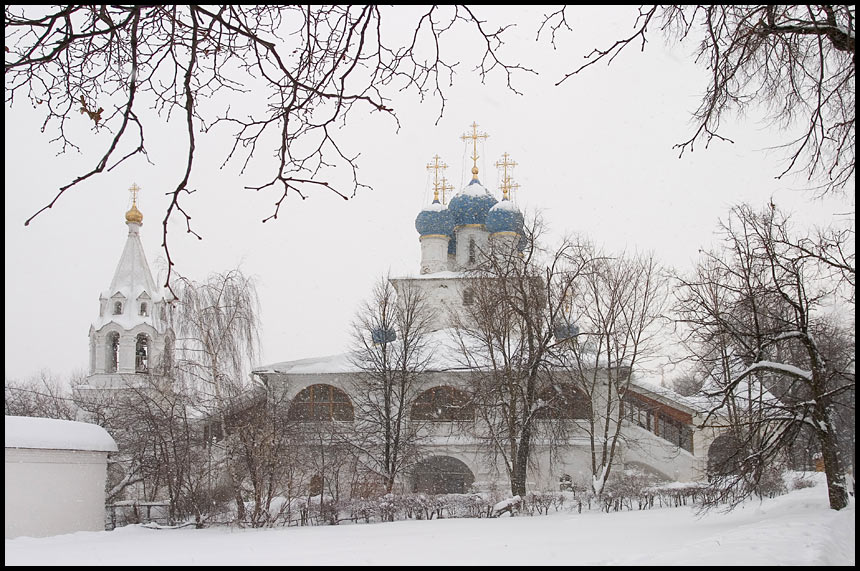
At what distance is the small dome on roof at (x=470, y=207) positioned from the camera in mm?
35062

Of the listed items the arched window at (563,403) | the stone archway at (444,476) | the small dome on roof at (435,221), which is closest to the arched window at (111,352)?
the stone archway at (444,476)

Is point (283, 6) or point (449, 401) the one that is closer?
point (283, 6)

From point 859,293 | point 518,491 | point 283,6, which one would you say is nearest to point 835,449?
point 859,293

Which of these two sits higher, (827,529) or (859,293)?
(859,293)

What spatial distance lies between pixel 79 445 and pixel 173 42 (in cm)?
1339

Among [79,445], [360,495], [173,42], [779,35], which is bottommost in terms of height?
[360,495]

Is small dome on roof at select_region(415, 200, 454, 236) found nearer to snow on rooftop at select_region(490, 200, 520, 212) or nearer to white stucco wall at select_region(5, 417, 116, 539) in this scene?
snow on rooftop at select_region(490, 200, 520, 212)

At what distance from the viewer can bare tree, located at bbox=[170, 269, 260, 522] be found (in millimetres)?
22172

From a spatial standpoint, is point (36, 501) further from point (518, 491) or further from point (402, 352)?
point (402, 352)

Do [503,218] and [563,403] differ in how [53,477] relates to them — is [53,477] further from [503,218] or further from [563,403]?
[503,218]

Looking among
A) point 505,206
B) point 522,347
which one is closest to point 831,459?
point 522,347

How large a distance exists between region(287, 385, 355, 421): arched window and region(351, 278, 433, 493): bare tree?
69cm

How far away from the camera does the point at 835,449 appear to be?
1100 cm

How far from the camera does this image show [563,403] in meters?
22.4
